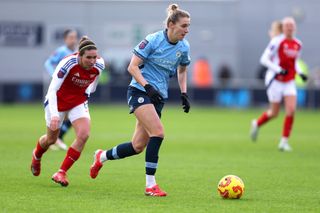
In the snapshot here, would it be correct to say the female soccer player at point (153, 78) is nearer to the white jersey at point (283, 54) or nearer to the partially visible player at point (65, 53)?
the partially visible player at point (65, 53)

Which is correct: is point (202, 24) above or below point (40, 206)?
below

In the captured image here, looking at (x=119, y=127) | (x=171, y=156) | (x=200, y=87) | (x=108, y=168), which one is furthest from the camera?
(x=200, y=87)

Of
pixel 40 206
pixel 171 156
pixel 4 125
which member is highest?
pixel 40 206

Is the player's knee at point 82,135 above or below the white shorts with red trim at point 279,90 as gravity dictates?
above

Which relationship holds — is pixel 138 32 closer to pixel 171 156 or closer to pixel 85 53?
pixel 171 156

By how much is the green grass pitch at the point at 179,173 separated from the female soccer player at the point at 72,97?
384 millimetres

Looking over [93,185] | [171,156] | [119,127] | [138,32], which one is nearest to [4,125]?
[119,127]

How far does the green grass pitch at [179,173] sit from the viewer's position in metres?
9.52

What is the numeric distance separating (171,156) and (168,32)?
5.55 metres

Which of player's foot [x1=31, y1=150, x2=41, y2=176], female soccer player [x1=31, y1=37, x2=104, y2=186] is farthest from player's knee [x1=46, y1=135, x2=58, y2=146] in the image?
player's foot [x1=31, y1=150, x2=41, y2=176]

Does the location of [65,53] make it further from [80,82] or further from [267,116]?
[80,82]

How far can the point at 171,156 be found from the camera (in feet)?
52.1

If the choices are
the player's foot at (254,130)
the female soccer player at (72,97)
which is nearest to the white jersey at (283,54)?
the player's foot at (254,130)

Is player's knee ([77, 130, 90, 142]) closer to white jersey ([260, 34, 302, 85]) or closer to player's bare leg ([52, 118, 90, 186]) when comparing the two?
player's bare leg ([52, 118, 90, 186])
